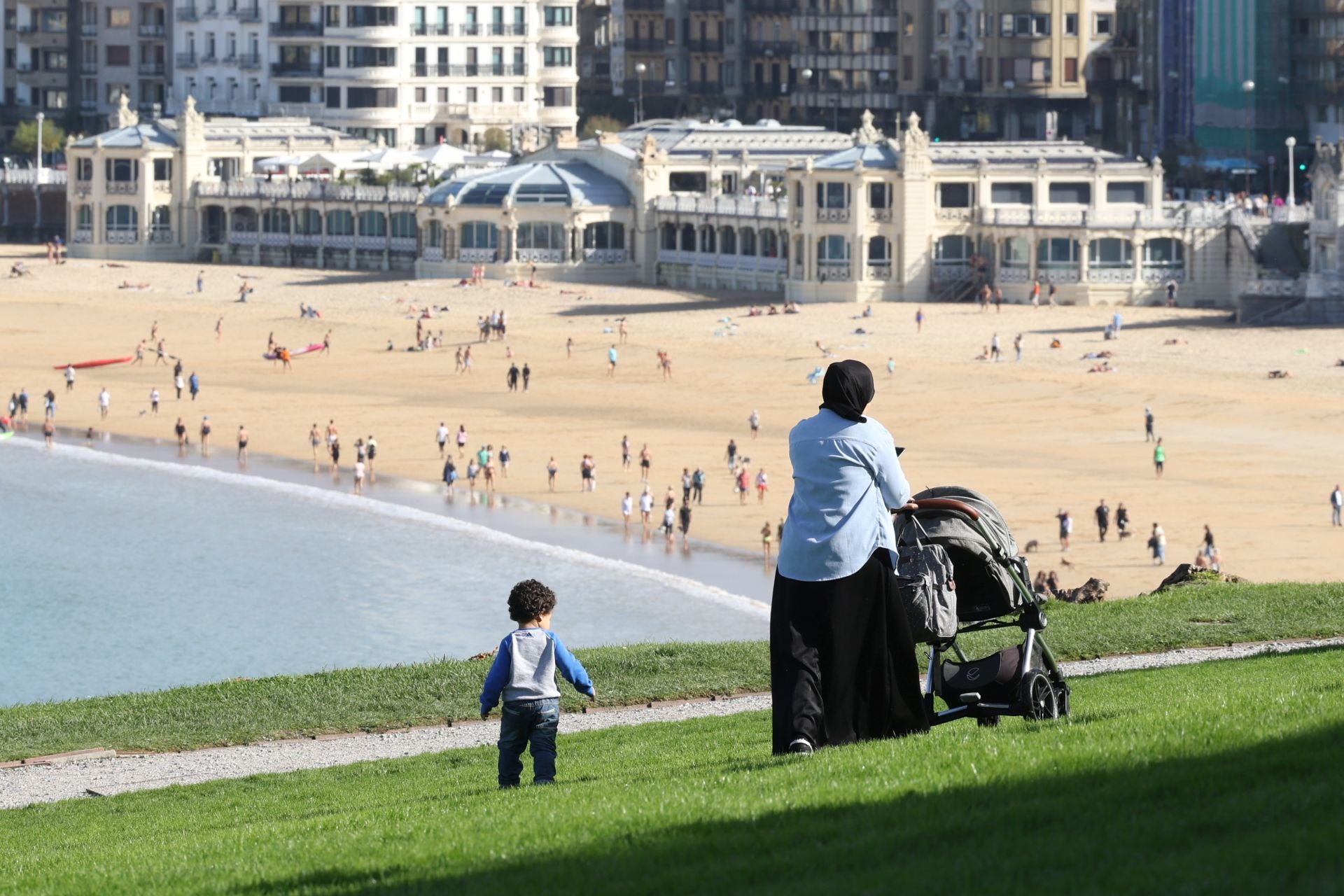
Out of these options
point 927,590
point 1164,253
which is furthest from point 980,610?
point 1164,253

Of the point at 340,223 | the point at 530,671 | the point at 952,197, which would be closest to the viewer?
the point at 530,671

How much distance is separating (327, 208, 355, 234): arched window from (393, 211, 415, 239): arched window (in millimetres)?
2358

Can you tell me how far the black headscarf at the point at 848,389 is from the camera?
458 inches

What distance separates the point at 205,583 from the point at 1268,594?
21870mm

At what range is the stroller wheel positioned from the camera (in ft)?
41.1

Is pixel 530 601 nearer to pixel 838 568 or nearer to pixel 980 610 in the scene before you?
pixel 838 568

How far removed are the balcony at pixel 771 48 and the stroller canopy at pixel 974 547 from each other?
12792cm

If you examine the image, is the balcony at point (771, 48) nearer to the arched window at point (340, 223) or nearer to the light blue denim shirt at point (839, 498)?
the arched window at point (340, 223)

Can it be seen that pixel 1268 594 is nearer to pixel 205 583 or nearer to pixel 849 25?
pixel 205 583

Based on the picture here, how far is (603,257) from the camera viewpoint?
9150cm

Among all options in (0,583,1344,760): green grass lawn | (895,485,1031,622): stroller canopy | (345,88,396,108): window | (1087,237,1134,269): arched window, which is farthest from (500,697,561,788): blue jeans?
(345,88,396,108): window

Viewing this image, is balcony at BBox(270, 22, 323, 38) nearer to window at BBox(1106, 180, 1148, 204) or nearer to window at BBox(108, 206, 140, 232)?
window at BBox(108, 206, 140, 232)

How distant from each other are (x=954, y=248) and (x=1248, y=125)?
27.0 meters

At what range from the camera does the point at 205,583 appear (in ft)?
135
